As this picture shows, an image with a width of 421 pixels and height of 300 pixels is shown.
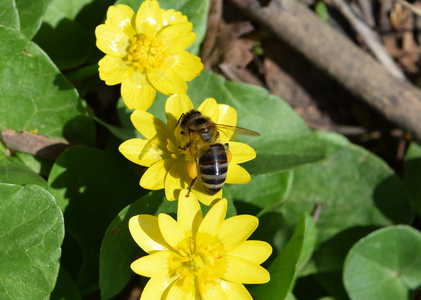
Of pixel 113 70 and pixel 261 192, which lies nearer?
pixel 113 70

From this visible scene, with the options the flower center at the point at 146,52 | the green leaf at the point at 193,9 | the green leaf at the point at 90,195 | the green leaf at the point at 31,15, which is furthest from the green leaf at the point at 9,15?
the green leaf at the point at 193,9

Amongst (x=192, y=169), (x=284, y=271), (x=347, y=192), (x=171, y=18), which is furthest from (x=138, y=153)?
(x=347, y=192)

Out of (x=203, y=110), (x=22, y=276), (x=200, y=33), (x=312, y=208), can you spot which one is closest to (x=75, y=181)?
(x=22, y=276)

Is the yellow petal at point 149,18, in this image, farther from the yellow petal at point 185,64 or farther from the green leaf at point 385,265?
the green leaf at point 385,265

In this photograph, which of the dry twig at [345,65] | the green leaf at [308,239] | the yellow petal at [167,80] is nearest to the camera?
the yellow petal at [167,80]

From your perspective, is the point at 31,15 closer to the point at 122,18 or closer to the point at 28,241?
the point at 122,18

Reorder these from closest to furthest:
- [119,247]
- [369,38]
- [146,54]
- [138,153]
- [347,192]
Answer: [138,153]
[119,247]
[146,54]
[347,192]
[369,38]

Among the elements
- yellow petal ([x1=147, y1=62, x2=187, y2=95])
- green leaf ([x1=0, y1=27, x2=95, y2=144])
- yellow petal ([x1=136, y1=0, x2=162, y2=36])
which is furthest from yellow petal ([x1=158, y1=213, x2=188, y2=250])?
yellow petal ([x1=136, y1=0, x2=162, y2=36])
